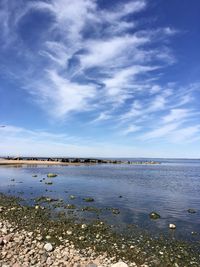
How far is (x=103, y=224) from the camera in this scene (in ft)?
70.0

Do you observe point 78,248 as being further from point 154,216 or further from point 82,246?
point 154,216

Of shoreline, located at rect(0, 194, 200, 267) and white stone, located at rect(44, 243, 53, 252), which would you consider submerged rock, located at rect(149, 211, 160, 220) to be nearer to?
shoreline, located at rect(0, 194, 200, 267)

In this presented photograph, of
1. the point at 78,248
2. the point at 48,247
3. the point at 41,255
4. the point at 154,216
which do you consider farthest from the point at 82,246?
the point at 154,216

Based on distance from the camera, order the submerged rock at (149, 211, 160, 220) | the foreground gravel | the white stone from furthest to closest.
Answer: the submerged rock at (149, 211, 160, 220) → the white stone → the foreground gravel

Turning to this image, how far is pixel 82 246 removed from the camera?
1619cm

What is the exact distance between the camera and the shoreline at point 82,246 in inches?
554

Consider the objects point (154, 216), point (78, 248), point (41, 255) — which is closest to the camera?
point (41, 255)

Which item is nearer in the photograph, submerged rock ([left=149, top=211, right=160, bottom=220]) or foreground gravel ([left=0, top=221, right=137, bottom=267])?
foreground gravel ([left=0, top=221, right=137, bottom=267])

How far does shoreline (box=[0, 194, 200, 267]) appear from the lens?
14.1 m

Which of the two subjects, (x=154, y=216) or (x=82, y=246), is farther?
(x=154, y=216)

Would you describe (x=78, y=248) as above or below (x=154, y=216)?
below

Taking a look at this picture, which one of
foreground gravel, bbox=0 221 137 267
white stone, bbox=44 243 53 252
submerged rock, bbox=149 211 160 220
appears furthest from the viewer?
submerged rock, bbox=149 211 160 220

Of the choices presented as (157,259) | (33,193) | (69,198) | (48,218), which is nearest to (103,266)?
(157,259)

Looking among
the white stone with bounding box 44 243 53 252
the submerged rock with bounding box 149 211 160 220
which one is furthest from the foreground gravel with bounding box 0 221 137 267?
the submerged rock with bounding box 149 211 160 220
